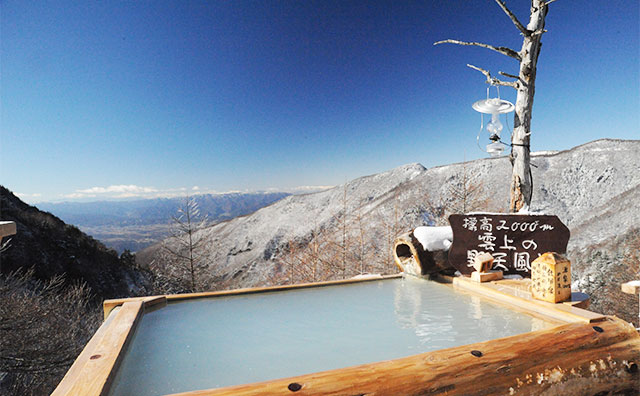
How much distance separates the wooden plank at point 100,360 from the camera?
134cm

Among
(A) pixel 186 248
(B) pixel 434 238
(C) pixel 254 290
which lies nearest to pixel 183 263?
(A) pixel 186 248

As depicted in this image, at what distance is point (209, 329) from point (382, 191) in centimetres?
2158

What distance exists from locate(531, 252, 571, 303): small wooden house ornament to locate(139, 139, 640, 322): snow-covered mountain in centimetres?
651

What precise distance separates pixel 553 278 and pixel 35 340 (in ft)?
38.3

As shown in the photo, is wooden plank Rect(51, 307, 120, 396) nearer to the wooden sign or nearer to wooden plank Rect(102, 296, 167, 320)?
wooden plank Rect(102, 296, 167, 320)

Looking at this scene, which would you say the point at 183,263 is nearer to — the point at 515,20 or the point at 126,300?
the point at 126,300

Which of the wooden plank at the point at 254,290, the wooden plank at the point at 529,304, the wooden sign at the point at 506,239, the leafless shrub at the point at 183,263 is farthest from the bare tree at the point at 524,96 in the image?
the leafless shrub at the point at 183,263

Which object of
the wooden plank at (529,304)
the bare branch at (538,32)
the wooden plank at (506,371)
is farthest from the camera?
the bare branch at (538,32)

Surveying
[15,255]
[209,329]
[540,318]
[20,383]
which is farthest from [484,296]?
[15,255]

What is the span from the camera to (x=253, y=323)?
2.49 metres

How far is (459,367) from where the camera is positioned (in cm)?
146

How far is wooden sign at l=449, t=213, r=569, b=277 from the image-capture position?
11.2ft

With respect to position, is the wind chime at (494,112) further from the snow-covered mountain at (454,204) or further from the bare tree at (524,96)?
the snow-covered mountain at (454,204)

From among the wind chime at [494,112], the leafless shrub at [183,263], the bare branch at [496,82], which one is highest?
the bare branch at [496,82]
